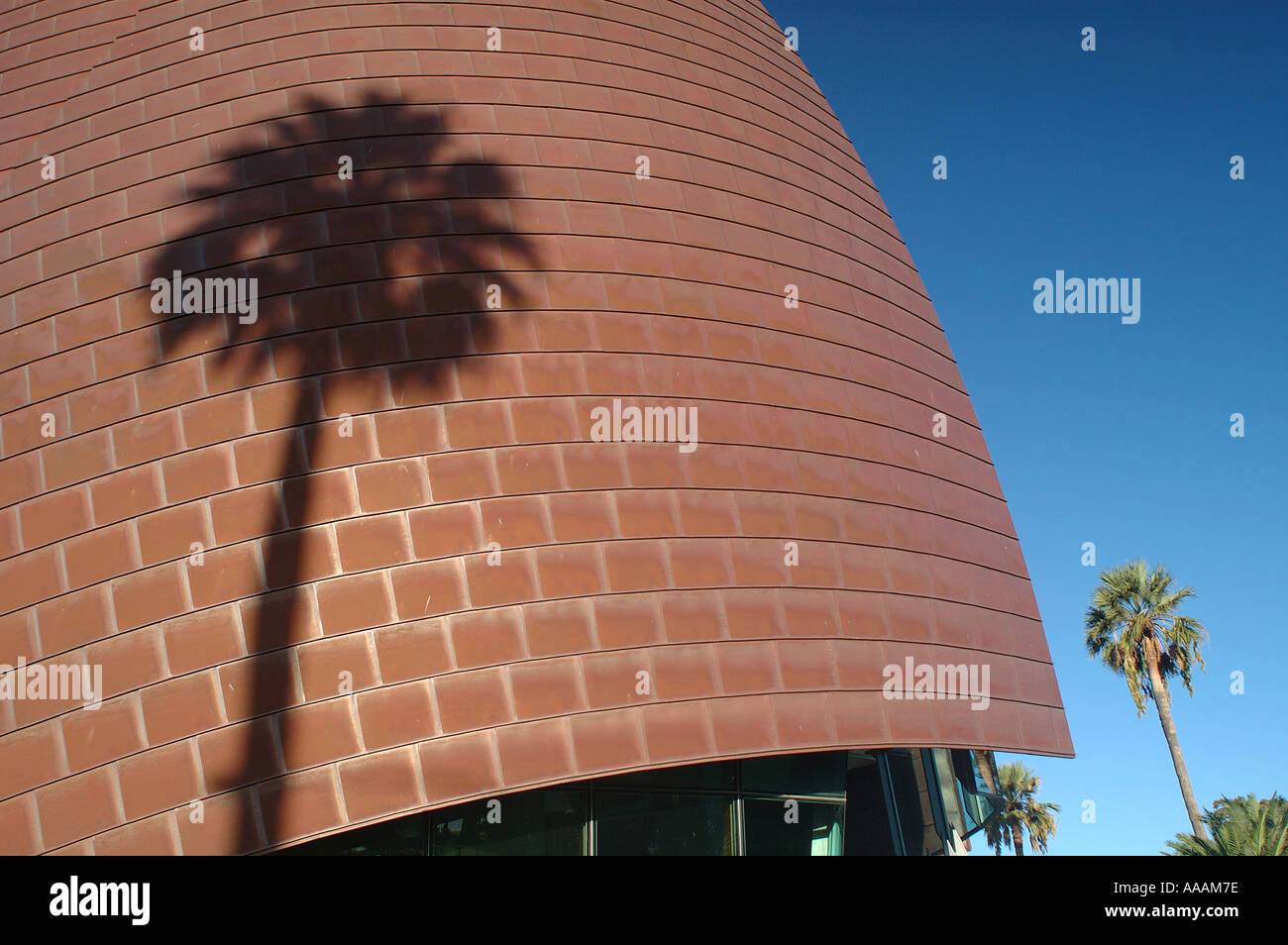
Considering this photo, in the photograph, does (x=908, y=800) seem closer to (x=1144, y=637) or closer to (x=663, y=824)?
(x=663, y=824)

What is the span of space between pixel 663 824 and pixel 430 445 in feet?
14.0

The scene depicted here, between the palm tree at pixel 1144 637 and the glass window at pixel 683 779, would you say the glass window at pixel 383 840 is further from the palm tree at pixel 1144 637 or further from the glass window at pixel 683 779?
the palm tree at pixel 1144 637

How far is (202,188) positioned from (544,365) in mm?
4348

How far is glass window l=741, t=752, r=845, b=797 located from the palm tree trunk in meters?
22.8

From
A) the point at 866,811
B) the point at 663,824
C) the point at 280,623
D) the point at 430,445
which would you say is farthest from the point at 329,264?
the point at 866,811

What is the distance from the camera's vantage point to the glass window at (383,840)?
779 centimetres

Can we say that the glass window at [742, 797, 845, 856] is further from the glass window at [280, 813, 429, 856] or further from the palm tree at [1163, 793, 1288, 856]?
the palm tree at [1163, 793, 1288, 856]

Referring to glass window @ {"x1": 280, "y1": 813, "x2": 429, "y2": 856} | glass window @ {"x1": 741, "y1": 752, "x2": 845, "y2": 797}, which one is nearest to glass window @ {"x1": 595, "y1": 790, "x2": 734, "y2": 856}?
glass window @ {"x1": 741, "y1": 752, "x2": 845, "y2": 797}

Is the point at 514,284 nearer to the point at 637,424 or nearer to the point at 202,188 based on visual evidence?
the point at 637,424

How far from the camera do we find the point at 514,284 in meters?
9.73

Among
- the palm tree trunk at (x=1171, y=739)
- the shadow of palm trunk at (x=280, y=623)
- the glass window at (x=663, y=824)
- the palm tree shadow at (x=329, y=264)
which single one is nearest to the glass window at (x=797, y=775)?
the glass window at (x=663, y=824)

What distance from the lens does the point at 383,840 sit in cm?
799

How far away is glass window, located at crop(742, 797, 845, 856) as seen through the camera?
30.3ft
